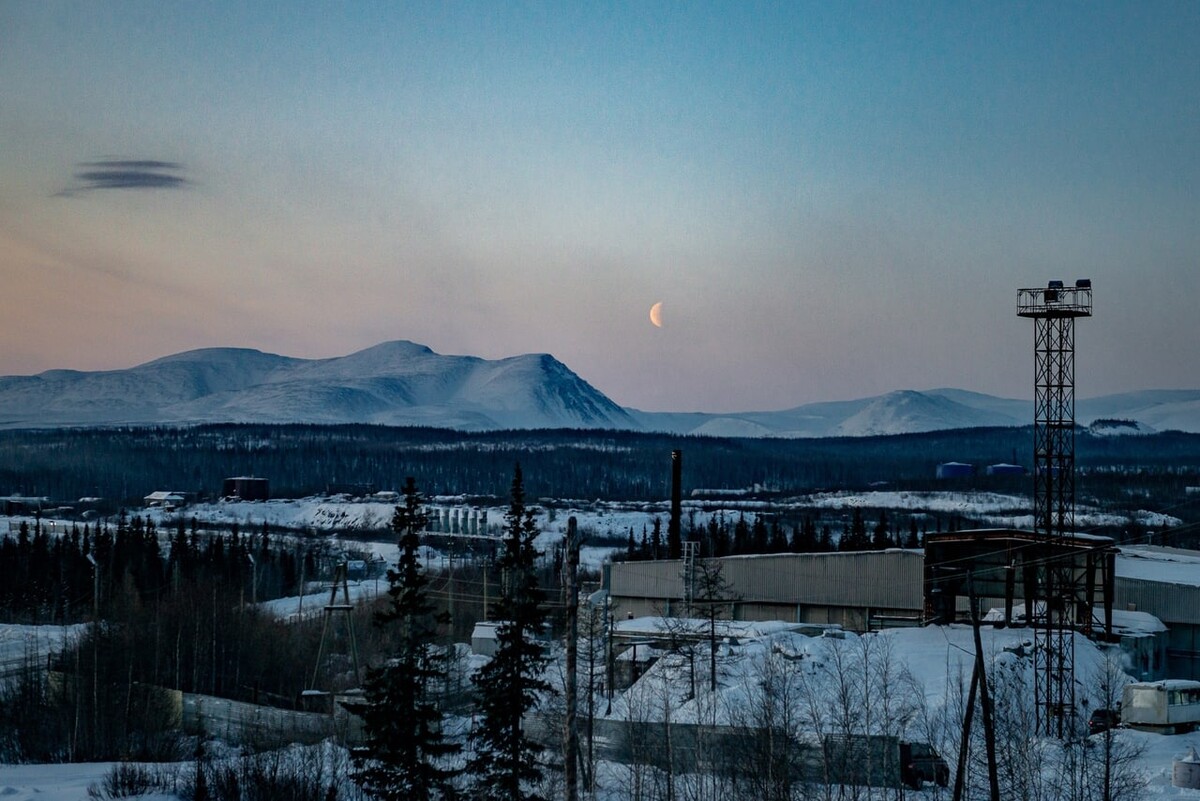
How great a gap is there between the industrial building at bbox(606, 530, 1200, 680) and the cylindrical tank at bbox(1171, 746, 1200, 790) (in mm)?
12801

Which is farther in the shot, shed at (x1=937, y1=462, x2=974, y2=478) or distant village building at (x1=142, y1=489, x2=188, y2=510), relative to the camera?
shed at (x1=937, y1=462, x2=974, y2=478)

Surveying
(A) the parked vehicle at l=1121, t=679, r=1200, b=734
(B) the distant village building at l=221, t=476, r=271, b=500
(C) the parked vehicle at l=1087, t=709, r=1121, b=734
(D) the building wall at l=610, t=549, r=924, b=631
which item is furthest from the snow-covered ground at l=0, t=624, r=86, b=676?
(B) the distant village building at l=221, t=476, r=271, b=500

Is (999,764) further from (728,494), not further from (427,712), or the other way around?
(728,494)

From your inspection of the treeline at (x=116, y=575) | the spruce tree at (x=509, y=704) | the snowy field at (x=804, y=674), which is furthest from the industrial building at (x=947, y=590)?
the treeline at (x=116, y=575)

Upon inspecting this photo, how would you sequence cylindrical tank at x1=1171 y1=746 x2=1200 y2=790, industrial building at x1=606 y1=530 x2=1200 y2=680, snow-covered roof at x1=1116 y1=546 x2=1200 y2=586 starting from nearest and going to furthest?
cylindrical tank at x1=1171 y1=746 x2=1200 y2=790 < industrial building at x1=606 y1=530 x2=1200 y2=680 < snow-covered roof at x1=1116 y1=546 x2=1200 y2=586

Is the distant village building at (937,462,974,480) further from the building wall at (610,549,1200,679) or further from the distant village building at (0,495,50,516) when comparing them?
the building wall at (610,549,1200,679)

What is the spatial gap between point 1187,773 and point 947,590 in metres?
20.6

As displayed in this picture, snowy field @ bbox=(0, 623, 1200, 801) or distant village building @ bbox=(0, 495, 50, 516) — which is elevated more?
snowy field @ bbox=(0, 623, 1200, 801)

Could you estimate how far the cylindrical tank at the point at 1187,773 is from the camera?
1095 inches

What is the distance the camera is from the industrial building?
149 ft

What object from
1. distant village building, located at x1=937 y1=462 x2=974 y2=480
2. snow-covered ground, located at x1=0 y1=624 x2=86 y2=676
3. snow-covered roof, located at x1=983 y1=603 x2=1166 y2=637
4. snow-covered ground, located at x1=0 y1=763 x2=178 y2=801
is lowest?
snow-covered ground, located at x1=0 y1=624 x2=86 y2=676

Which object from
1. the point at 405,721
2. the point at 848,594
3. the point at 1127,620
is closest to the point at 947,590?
the point at 848,594

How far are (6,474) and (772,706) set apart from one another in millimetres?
168428

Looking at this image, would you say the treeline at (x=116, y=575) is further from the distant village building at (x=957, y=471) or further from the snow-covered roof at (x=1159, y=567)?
the distant village building at (x=957, y=471)
